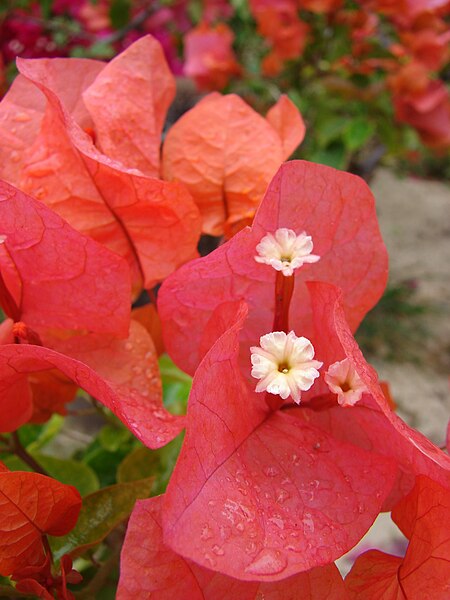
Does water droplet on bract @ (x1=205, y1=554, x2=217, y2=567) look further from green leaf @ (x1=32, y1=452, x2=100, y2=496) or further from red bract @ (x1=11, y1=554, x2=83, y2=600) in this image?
green leaf @ (x1=32, y1=452, x2=100, y2=496)

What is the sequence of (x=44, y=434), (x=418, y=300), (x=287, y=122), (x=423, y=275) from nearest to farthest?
(x=287, y=122)
(x=44, y=434)
(x=418, y=300)
(x=423, y=275)

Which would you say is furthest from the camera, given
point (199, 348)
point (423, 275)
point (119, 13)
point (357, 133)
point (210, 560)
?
point (423, 275)

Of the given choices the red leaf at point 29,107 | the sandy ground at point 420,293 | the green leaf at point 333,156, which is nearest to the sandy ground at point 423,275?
the sandy ground at point 420,293

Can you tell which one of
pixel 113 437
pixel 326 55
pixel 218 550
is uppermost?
pixel 218 550

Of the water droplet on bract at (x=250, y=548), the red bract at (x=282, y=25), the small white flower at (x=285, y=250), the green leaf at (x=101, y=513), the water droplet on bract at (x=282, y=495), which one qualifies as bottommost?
the red bract at (x=282, y=25)

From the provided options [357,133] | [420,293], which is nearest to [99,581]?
[357,133]

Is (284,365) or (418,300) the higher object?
(284,365)

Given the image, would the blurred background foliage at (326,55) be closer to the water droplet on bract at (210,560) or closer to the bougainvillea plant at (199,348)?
the bougainvillea plant at (199,348)

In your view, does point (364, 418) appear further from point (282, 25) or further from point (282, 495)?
point (282, 25)

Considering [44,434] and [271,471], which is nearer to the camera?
[271,471]
